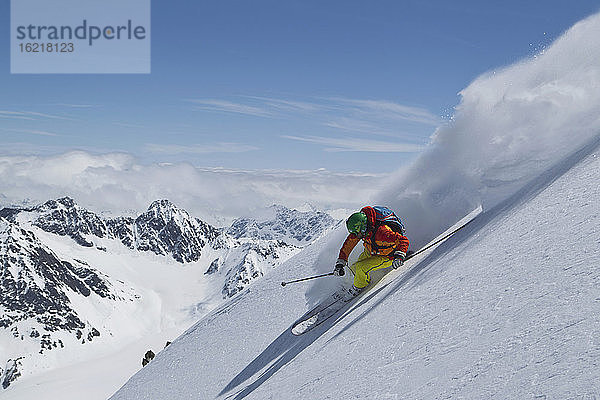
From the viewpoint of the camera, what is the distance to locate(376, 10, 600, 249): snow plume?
927 centimetres

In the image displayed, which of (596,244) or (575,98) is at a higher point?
(575,98)

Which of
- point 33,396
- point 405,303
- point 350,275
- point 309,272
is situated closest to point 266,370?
point 350,275

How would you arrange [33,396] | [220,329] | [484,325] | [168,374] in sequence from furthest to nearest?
[33,396], [220,329], [168,374], [484,325]

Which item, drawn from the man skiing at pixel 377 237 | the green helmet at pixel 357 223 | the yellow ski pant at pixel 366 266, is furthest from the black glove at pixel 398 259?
the green helmet at pixel 357 223

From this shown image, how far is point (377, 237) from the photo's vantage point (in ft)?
29.5

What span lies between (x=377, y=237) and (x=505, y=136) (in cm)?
354

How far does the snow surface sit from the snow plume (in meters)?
0.03

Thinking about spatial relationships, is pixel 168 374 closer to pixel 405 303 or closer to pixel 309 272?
pixel 309 272

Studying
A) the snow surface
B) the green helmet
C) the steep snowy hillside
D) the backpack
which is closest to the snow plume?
the snow surface

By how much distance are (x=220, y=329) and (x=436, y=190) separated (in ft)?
24.2

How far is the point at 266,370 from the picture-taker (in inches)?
344

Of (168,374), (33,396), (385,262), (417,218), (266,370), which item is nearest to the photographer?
(266,370)

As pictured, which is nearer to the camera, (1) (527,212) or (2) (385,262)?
(1) (527,212)

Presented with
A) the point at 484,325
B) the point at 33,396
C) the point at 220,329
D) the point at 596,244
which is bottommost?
the point at 33,396
